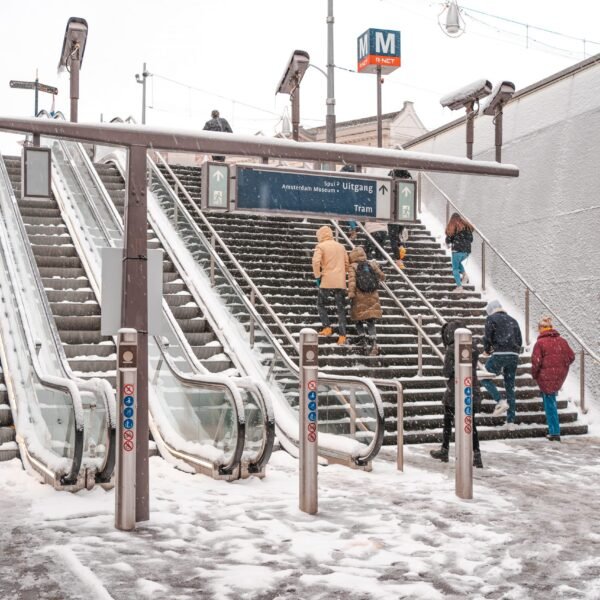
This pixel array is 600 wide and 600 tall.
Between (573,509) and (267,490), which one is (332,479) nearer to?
(267,490)

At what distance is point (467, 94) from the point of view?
33.6 feet

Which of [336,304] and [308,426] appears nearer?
[308,426]

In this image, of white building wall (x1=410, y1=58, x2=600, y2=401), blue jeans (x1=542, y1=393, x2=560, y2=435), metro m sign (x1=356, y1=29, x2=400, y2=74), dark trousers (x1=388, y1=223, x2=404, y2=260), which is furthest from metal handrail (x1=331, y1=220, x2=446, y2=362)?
metro m sign (x1=356, y1=29, x2=400, y2=74)

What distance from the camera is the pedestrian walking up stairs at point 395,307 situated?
12344 mm

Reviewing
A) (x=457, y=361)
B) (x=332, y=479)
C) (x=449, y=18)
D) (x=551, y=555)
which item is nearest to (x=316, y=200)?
(x=457, y=361)

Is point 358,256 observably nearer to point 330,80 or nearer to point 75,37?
point 75,37

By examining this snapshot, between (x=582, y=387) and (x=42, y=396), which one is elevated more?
(x=42, y=396)

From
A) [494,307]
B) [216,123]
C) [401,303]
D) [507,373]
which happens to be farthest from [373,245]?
[507,373]

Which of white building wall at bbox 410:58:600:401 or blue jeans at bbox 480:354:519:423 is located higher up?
white building wall at bbox 410:58:600:401

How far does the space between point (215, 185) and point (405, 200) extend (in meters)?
2.07

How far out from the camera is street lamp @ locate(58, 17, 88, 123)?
8164mm

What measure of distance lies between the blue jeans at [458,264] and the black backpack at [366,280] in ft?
11.1

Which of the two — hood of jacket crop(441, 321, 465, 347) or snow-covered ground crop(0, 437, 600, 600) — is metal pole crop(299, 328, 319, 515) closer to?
snow-covered ground crop(0, 437, 600, 600)

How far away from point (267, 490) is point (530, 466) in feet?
10.7
